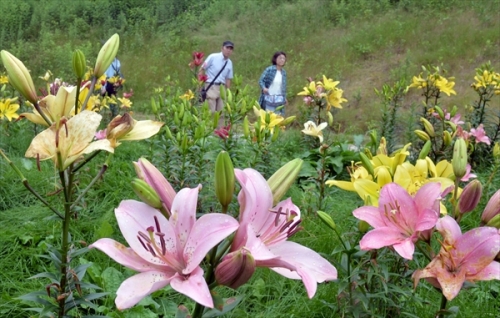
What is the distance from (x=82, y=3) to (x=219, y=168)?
17.7 meters

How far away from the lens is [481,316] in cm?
177

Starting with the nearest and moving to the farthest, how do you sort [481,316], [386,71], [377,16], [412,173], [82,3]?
[412,173]
[481,316]
[386,71]
[377,16]
[82,3]

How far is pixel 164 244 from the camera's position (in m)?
0.69

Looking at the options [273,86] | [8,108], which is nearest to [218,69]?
[273,86]

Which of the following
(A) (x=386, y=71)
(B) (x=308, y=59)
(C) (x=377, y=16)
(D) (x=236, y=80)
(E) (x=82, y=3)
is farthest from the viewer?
(E) (x=82, y=3)

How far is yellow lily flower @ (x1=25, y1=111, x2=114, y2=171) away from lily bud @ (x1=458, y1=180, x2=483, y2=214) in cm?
68

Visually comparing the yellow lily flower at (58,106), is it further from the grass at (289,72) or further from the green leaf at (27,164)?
the green leaf at (27,164)

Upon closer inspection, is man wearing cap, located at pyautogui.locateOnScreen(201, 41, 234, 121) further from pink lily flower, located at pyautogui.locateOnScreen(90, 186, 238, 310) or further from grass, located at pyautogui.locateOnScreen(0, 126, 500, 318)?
pink lily flower, located at pyautogui.locateOnScreen(90, 186, 238, 310)

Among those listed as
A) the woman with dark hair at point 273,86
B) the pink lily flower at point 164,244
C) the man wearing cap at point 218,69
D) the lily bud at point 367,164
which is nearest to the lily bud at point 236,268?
the pink lily flower at point 164,244

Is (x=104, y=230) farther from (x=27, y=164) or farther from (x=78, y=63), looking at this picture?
(x=78, y=63)

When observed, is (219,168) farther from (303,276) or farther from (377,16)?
→ (377,16)

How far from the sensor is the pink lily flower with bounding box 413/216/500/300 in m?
0.87

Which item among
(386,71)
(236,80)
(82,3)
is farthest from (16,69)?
(82,3)

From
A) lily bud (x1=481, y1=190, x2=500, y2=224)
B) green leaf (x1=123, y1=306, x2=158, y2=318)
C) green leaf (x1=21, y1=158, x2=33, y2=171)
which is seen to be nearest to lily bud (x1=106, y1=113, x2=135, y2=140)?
lily bud (x1=481, y1=190, x2=500, y2=224)
